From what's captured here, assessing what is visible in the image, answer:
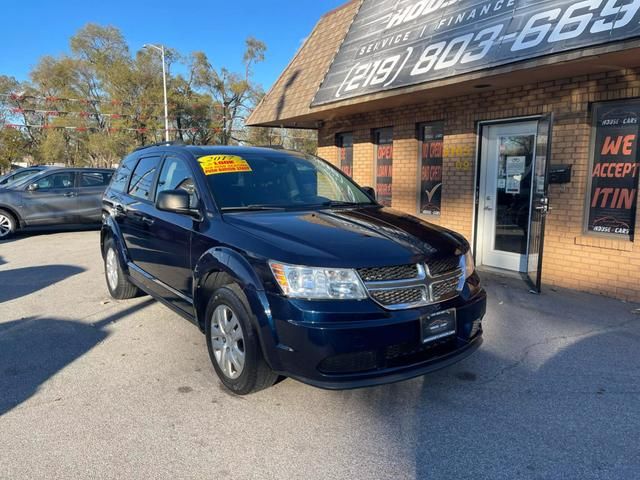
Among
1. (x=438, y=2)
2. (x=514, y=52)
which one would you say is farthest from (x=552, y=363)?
(x=438, y=2)

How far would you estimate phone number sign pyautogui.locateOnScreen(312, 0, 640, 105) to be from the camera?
502 centimetres

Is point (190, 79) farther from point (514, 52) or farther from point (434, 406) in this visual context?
point (434, 406)

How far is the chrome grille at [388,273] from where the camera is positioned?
2.88 m

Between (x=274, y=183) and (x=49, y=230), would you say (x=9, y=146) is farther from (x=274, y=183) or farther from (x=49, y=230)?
(x=274, y=183)

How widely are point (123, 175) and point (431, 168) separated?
5.19 meters

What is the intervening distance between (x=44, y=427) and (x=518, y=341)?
3.96 meters

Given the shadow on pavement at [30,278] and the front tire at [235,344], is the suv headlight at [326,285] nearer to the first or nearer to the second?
the front tire at [235,344]

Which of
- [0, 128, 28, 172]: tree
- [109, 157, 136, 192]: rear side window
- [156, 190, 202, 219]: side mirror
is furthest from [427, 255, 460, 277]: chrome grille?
[0, 128, 28, 172]: tree

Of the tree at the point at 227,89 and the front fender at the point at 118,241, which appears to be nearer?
the front fender at the point at 118,241

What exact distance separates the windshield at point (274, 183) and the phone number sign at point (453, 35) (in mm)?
2838

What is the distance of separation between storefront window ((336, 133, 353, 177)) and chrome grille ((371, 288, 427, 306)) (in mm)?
7578

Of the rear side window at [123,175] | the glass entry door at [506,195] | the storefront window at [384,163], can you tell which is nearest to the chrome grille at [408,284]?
the rear side window at [123,175]

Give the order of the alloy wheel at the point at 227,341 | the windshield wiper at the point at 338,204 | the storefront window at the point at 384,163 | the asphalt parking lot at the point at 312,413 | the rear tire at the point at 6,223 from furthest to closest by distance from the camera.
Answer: the rear tire at the point at 6,223 → the storefront window at the point at 384,163 → the windshield wiper at the point at 338,204 → the alloy wheel at the point at 227,341 → the asphalt parking lot at the point at 312,413

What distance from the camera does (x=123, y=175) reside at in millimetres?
5867
